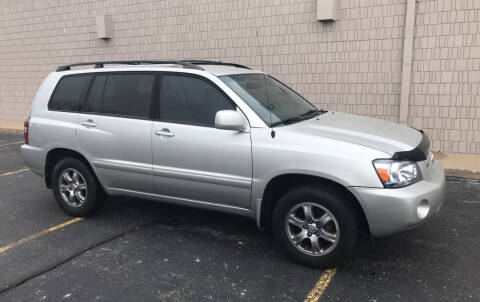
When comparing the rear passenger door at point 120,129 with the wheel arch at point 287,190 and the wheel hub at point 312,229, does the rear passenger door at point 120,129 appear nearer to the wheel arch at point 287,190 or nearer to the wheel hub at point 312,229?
the wheel arch at point 287,190

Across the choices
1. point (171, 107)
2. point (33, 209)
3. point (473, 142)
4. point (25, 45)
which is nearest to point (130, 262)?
point (171, 107)

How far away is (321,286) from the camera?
3.54 metres

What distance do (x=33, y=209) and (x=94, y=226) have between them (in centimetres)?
123

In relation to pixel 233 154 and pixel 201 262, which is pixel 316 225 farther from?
pixel 201 262

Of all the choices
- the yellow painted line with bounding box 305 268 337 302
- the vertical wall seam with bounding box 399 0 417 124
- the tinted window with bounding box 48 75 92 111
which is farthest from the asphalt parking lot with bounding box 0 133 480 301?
the vertical wall seam with bounding box 399 0 417 124

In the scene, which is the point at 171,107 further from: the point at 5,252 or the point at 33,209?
the point at 33,209

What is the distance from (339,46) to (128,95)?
5034mm

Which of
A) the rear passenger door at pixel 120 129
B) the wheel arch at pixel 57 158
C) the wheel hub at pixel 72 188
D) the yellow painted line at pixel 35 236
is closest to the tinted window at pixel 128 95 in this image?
the rear passenger door at pixel 120 129

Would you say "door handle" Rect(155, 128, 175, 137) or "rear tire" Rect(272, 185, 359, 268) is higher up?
"door handle" Rect(155, 128, 175, 137)

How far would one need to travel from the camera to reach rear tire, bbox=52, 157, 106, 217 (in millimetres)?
5055

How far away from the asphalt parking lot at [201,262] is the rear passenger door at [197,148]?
0.56m

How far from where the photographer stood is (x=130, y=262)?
4047 mm

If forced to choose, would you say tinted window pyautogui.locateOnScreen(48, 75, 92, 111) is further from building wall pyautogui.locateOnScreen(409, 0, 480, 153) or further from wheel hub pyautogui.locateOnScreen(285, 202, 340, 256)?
building wall pyautogui.locateOnScreen(409, 0, 480, 153)

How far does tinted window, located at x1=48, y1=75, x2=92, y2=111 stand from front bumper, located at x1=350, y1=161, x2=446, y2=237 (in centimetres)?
340
